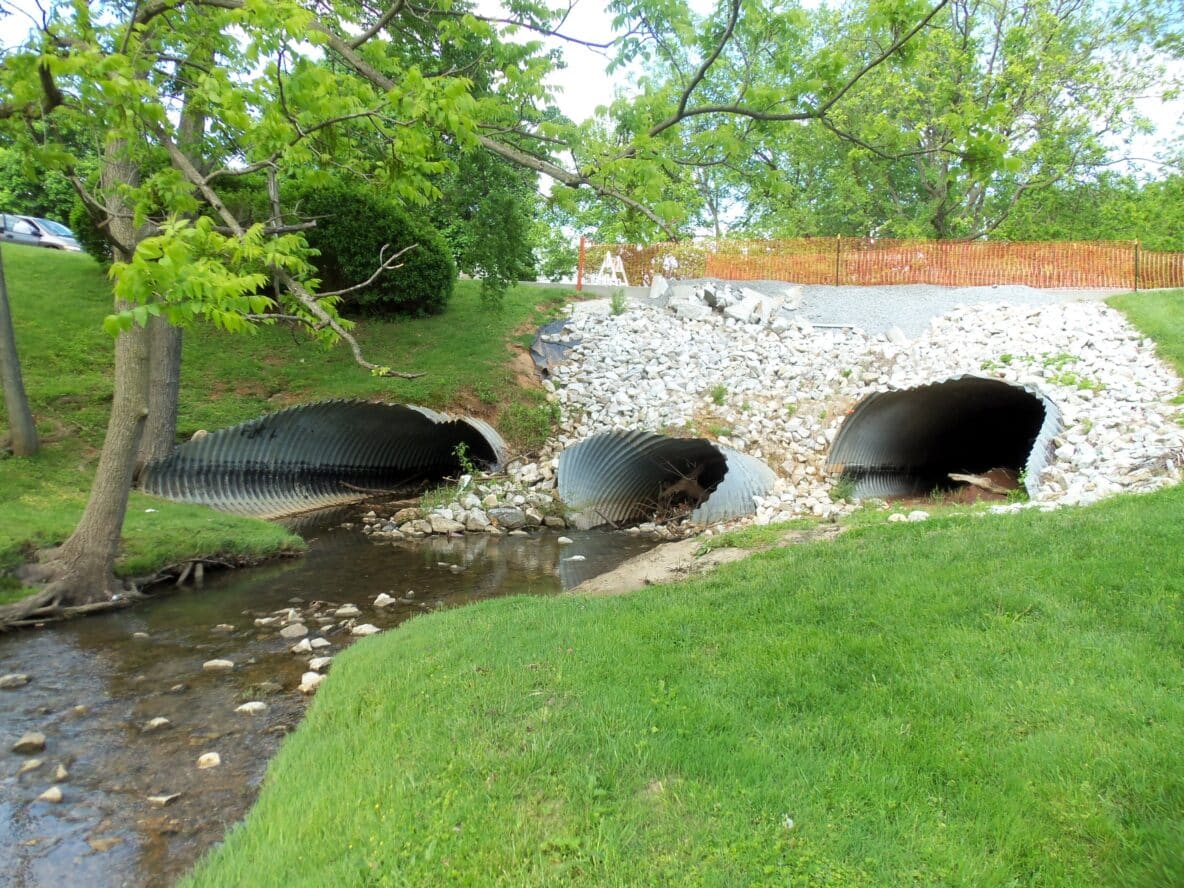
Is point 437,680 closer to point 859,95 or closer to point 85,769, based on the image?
point 85,769

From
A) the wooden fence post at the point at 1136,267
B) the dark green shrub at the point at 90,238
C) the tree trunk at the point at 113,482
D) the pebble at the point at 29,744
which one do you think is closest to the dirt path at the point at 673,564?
the pebble at the point at 29,744

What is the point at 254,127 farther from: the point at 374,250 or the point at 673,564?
the point at 374,250

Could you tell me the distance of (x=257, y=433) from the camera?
1234cm

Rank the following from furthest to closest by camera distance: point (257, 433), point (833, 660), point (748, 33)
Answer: point (257, 433) → point (748, 33) → point (833, 660)

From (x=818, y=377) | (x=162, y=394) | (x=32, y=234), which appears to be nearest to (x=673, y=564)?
(x=162, y=394)

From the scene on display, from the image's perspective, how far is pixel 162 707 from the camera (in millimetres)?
5367

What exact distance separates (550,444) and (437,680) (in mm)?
10756

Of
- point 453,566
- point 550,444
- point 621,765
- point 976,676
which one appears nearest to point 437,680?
point 621,765

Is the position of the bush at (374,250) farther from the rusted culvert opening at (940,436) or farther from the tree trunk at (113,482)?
the rusted culvert opening at (940,436)

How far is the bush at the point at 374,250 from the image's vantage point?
16.8 m

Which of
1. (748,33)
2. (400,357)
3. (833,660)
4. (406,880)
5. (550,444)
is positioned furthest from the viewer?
(400,357)

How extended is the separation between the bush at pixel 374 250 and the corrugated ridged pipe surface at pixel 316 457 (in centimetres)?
423

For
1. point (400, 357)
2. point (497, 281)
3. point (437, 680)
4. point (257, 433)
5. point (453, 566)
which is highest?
point (497, 281)

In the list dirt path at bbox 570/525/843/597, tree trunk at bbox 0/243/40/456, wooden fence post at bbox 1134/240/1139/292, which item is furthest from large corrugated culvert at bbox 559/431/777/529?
wooden fence post at bbox 1134/240/1139/292
